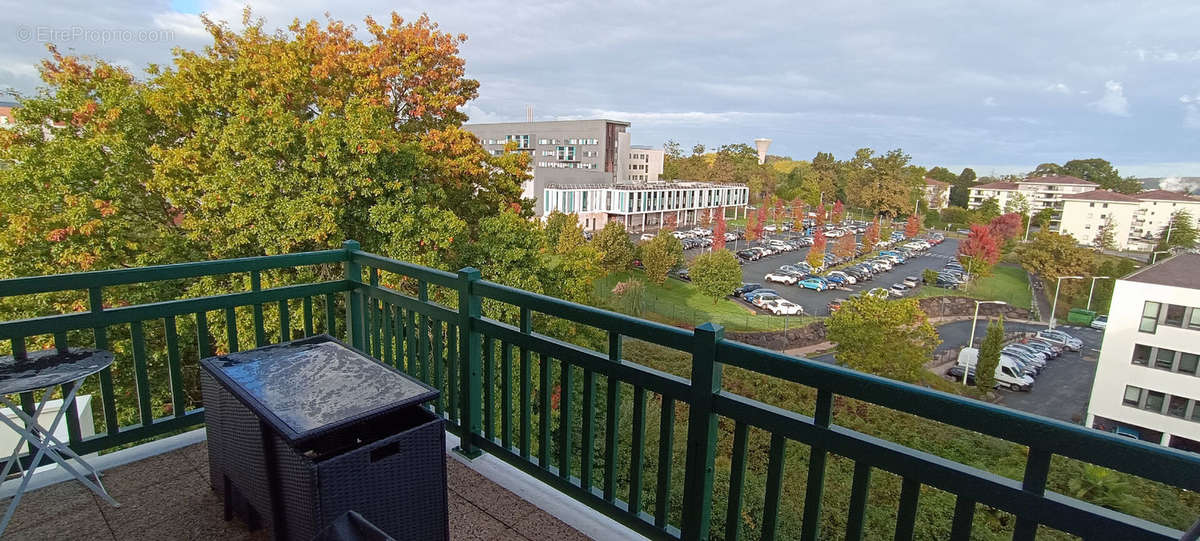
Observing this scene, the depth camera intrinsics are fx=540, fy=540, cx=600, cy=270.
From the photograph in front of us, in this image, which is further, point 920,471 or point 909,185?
point 909,185

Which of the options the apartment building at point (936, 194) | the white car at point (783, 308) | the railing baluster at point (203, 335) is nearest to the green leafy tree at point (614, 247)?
the white car at point (783, 308)

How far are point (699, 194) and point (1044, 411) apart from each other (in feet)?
144

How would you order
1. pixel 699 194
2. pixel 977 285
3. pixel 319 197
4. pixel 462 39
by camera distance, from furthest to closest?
pixel 699 194 < pixel 977 285 < pixel 462 39 < pixel 319 197

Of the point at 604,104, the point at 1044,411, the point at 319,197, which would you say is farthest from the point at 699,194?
the point at 319,197

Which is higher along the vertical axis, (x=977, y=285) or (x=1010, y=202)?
(x=1010, y=202)

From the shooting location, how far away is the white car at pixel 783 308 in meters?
29.2

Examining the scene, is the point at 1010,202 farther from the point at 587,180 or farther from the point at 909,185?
the point at 587,180

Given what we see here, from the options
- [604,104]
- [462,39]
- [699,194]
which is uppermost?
[604,104]

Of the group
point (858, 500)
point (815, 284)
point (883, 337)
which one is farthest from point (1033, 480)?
point (815, 284)

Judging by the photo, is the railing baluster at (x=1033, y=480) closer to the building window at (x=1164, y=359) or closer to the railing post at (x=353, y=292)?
the railing post at (x=353, y=292)

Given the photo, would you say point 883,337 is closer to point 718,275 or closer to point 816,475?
point 718,275

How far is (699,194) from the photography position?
62438mm

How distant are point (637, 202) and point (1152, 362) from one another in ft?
123

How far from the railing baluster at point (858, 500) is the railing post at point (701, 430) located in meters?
0.42
